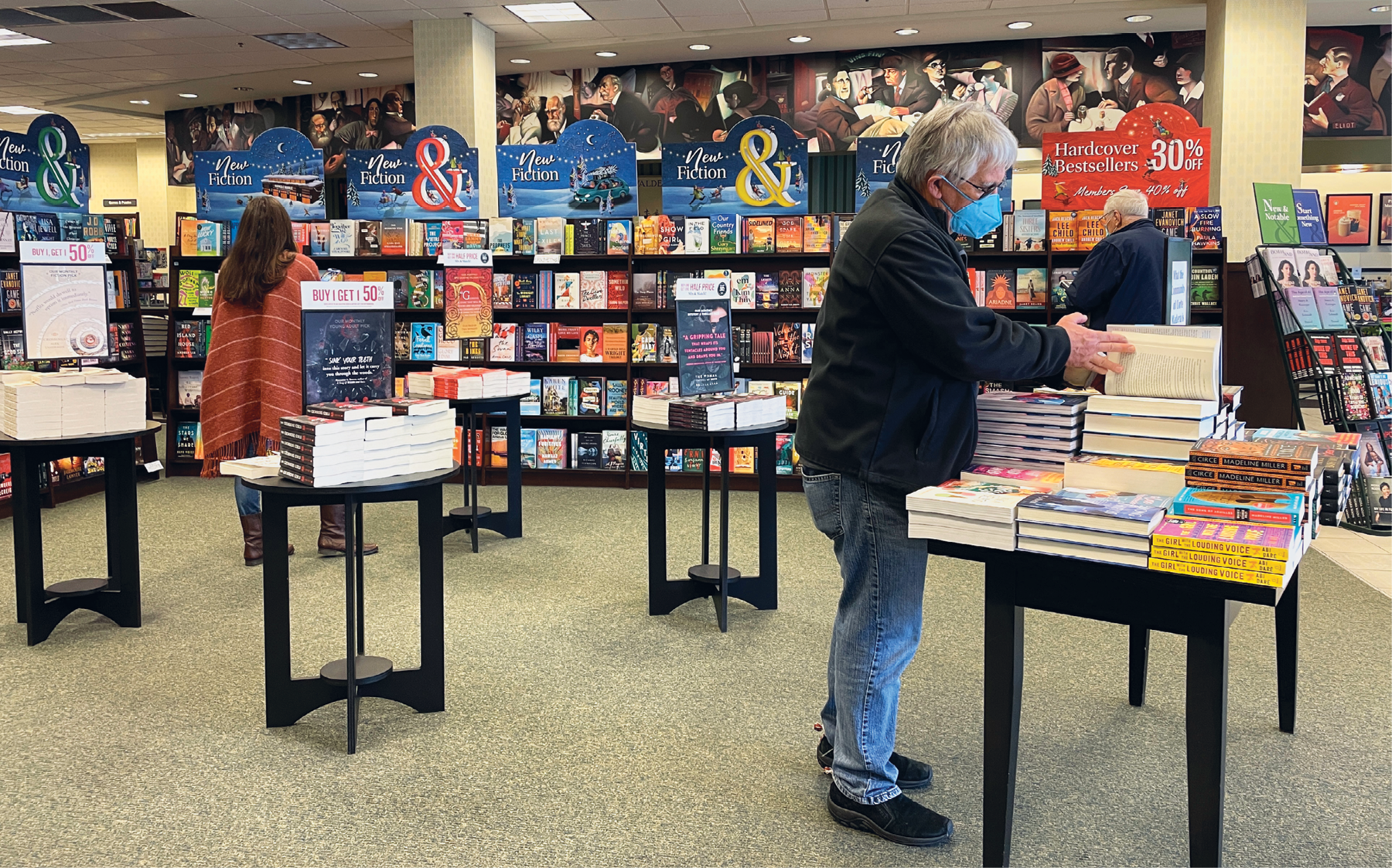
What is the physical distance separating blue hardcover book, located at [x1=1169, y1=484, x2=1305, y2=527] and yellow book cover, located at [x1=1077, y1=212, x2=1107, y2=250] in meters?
5.14

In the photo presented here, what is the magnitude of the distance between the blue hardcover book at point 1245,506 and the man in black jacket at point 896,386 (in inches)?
16.4

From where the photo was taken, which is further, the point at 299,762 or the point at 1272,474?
the point at 299,762

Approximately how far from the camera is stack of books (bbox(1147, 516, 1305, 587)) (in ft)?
5.83

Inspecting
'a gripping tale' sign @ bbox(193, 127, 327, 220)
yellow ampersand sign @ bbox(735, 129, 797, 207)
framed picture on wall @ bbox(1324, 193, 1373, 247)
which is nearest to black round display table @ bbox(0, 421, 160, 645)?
'a gripping tale' sign @ bbox(193, 127, 327, 220)

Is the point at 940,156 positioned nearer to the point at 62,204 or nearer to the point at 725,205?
the point at 725,205

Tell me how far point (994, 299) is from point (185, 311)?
229 inches

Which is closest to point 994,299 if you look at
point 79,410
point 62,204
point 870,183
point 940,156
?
point 870,183

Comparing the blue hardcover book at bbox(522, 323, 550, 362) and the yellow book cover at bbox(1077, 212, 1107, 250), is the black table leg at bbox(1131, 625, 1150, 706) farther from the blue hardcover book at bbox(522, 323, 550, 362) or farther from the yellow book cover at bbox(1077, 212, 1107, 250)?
the blue hardcover book at bbox(522, 323, 550, 362)

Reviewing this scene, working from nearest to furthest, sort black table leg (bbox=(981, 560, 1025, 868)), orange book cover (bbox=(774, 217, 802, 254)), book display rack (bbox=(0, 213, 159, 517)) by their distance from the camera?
1. black table leg (bbox=(981, 560, 1025, 868))
2. book display rack (bbox=(0, 213, 159, 517))
3. orange book cover (bbox=(774, 217, 802, 254))

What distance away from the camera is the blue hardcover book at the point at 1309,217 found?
7004 mm

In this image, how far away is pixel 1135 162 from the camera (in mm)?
6848

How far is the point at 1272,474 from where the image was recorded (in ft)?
6.68

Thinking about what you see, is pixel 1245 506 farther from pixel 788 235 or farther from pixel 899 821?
pixel 788 235

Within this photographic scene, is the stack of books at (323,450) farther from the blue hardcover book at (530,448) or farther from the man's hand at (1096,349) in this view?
the blue hardcover book at (530,448)
